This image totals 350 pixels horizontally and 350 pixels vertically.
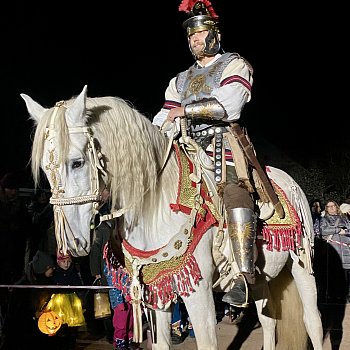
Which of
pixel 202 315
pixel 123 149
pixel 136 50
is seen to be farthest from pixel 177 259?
pixel 136 50

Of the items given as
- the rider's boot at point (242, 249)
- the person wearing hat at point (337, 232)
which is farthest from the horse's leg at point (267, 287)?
the person wearing hat at point (337, 232)

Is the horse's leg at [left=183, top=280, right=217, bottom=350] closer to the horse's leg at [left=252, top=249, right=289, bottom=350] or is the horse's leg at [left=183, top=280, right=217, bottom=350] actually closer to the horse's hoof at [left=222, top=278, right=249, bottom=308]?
the horse's hoof at [left=222, top=278, right=249, bottom=308]

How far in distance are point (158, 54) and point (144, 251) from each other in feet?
28.7

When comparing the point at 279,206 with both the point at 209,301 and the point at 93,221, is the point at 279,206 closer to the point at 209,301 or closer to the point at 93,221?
the point at 209,301

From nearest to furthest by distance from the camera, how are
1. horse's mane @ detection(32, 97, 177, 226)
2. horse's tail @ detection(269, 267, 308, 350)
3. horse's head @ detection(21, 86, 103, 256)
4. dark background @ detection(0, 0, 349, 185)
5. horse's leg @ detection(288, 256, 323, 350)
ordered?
horse's head @ detection(21, 86, 103, 256) < horse's mane @ detection(32, 97, 177, 226) < horse's leg @ detection(288, 256, 323, 350) < horse's tail @ detection(269, 267, 308, 350) < dark background @ detection(0, 0, 349, 185)

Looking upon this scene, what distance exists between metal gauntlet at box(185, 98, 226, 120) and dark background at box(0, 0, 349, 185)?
2849 millimetres

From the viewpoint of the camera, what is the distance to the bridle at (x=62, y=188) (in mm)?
2699

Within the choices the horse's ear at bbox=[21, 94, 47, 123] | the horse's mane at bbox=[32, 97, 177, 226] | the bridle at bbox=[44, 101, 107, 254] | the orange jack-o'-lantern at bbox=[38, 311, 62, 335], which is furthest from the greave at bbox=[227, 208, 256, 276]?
the orange jack-o'-lantern at bbox=[38, 311, 62, 335]

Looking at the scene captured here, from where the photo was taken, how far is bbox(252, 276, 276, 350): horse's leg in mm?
4488

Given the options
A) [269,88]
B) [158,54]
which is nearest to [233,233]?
[158,54]

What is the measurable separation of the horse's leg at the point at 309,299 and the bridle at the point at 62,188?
78.8 inches

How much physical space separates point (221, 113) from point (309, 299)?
1.79m

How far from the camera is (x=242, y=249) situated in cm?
327

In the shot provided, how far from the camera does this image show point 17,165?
9164 millimetres
